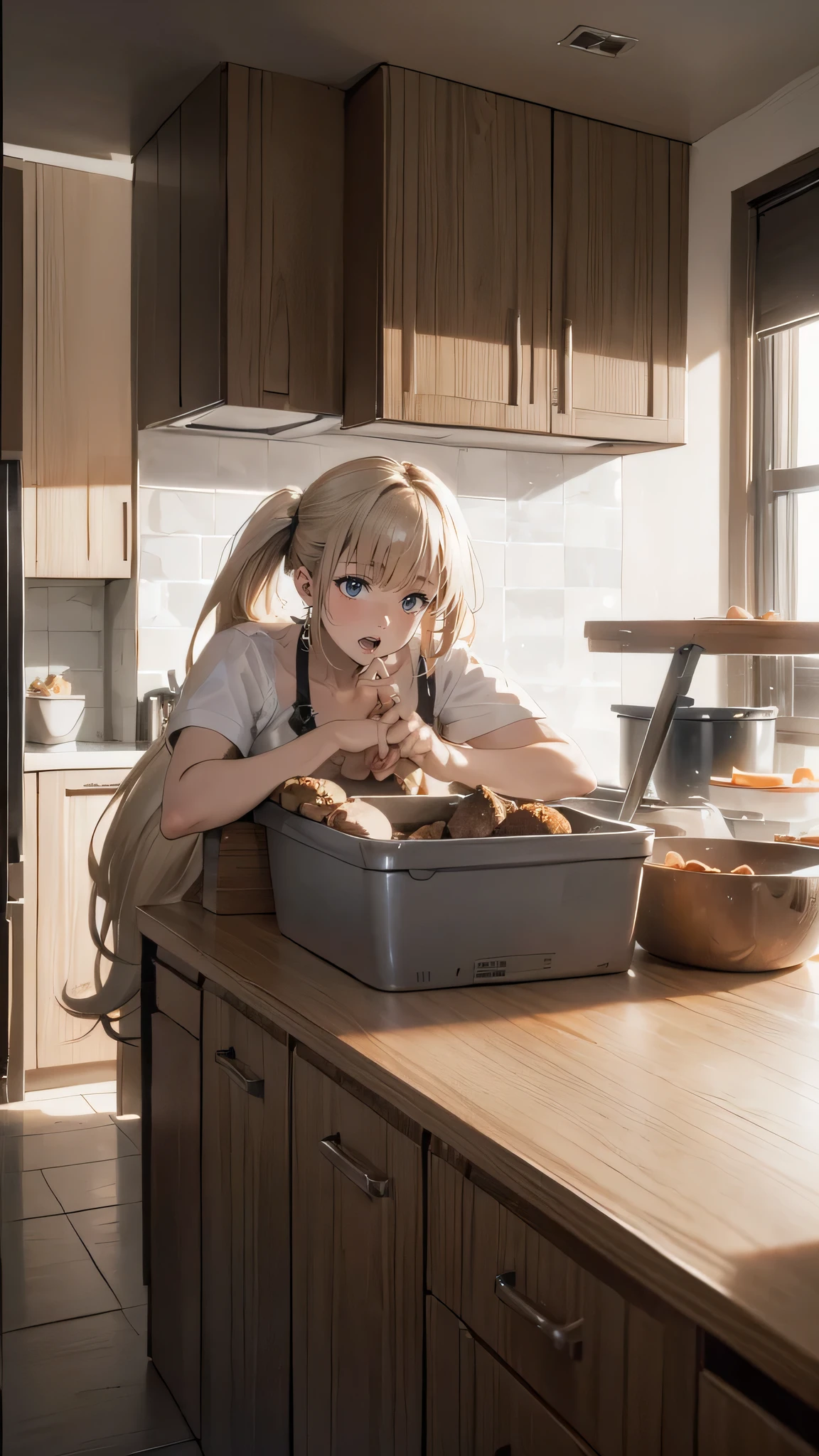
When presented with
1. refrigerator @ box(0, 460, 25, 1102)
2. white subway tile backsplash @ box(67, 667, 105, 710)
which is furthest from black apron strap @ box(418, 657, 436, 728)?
white subway tile backsplash @ box(67, 667, 105, 710)

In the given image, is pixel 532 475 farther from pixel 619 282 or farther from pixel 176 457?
pixel 176 457

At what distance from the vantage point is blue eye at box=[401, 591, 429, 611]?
1.71 meters

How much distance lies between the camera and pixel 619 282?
3.20 meters

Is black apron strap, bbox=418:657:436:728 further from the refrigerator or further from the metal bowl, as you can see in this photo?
the refrigerator

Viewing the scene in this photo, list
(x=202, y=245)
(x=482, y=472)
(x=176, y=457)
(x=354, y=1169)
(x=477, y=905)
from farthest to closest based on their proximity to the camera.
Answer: (x=482, y=472) → (x=176, y=457) → (x=202, y=245) → (x=477, y=905) → (x=354, y=1169)

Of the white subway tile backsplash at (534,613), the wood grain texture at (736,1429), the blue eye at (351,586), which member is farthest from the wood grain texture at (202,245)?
the wood grain texture at (736,1429)

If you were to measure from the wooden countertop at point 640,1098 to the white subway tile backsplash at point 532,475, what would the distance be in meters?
2.47

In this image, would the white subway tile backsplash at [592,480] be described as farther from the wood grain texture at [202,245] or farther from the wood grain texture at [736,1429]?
the wood grain texture at [736,1429]

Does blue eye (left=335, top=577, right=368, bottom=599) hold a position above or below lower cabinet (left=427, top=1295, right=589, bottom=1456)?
above

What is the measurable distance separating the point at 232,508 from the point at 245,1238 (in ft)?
8.11

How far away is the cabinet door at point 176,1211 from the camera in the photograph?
5.28 ft

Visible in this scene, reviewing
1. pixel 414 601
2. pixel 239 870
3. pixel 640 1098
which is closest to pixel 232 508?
pixel 414 601

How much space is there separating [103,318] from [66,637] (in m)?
1.01

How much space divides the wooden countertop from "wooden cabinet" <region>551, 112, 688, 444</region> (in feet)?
6.95
